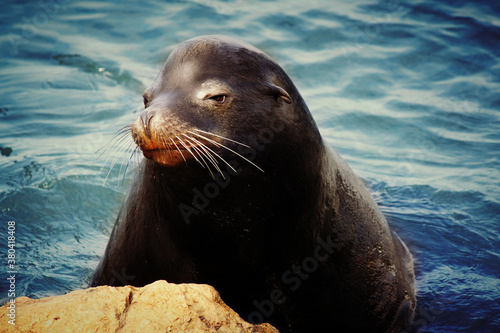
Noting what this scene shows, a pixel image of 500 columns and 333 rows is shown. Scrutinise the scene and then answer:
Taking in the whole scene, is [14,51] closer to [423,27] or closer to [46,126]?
[46,126]

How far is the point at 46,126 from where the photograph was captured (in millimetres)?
8258

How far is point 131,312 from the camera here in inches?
112

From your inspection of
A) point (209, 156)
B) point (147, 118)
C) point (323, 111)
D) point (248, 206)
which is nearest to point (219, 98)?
point (209, 156)

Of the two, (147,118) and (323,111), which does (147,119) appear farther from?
(323,111)

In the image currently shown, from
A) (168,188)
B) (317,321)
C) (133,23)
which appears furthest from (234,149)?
(133,23)

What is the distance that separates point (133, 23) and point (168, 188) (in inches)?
343

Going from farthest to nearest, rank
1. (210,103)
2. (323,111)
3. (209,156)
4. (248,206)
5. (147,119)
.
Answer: (323,111), (248,206), (210,103), (209,156), (147,119)

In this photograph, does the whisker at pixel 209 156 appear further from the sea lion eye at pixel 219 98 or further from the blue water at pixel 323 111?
the blue water at pixel 323 111

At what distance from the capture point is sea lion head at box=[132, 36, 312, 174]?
3.17 metres

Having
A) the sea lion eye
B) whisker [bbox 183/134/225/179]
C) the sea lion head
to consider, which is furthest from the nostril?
the sea lion eye

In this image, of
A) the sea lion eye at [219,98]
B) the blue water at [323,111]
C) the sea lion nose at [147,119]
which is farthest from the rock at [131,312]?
the blue water at [323,111]

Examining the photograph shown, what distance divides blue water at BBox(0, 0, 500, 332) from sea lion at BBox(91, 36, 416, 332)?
36.0 inches

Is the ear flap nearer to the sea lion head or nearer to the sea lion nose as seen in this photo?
the sea lion head

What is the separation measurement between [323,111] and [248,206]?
5.87 meters
